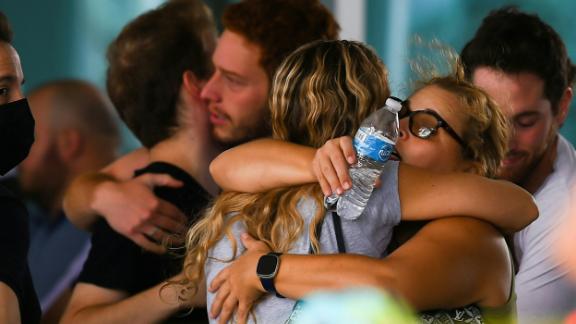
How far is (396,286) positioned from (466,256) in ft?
0.50

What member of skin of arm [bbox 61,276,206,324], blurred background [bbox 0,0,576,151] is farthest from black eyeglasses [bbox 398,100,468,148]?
blurred background [bbox 0,0,576,151]

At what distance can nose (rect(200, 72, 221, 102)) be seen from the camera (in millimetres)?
2689

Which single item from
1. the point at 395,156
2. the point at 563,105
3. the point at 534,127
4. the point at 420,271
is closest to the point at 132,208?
the point at 395,156

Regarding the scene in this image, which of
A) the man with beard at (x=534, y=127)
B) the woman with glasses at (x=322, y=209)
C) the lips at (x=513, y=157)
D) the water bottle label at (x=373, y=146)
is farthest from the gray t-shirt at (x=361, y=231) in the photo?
the lips at (x=513, y=157)

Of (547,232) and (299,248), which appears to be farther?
(547,232)

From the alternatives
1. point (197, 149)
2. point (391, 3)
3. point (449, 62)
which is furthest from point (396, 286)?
point (391, 3)

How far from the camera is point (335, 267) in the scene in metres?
1.60

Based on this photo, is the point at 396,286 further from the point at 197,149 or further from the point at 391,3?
the point at 391,3

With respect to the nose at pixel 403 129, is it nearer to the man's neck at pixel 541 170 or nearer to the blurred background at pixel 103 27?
the man's neck at pixel 541 170

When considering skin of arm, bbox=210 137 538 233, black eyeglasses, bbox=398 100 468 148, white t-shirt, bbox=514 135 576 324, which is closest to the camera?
skin of arm, bbox=210 137 538 233

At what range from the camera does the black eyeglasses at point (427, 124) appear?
1.83 metres

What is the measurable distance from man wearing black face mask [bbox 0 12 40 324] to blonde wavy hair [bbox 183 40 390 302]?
45 centimetres

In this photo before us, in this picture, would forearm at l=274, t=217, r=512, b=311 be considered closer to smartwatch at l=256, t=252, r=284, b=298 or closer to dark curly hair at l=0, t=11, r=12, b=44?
smartwatch at l=256, t=252, r=284, b=298

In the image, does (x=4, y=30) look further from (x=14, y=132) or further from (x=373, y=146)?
(x=373, y=146)
